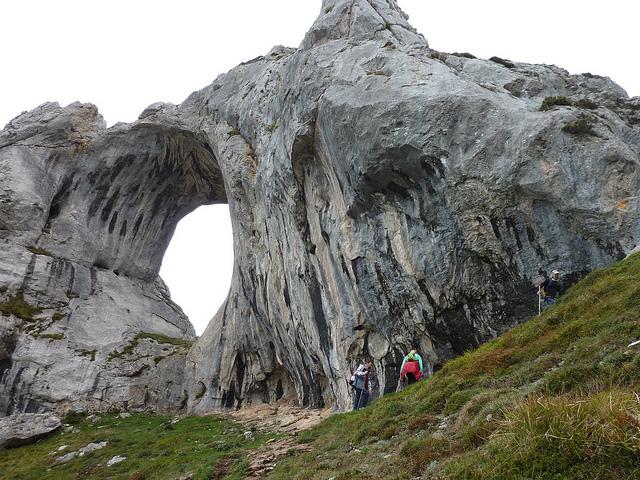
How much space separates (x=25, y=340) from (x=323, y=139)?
104 ft

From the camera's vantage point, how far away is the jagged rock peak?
35897 mm

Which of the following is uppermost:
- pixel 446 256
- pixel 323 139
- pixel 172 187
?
pixel 172 187

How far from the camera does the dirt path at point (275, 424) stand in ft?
48.5

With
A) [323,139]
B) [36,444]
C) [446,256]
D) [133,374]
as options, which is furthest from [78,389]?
[446,256]

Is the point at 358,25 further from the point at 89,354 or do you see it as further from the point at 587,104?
the point at 89,354

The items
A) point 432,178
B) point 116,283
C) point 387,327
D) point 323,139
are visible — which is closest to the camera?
point 432,178

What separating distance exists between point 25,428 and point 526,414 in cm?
3419

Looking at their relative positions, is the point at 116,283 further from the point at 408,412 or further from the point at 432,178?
the point at 408,412

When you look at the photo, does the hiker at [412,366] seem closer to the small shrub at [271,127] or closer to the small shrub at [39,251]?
the small shrub at [271,127]

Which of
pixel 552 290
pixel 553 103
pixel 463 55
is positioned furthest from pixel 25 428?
pixel 463 55

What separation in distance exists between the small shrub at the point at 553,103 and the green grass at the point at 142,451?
63.4 ft

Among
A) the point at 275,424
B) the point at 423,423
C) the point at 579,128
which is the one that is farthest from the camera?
the point at 275,424

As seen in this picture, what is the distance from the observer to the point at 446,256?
2294 centimetres

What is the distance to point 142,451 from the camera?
2494 cm
